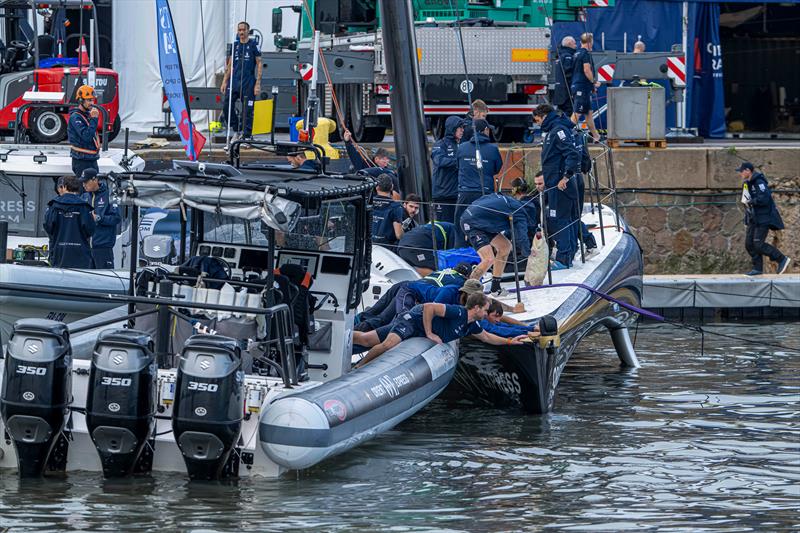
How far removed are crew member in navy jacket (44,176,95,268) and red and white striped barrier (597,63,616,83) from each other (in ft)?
34.1

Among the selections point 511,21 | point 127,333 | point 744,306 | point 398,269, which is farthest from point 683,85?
point 127,333

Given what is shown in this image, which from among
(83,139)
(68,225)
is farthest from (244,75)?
(68,225)

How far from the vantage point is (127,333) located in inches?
356

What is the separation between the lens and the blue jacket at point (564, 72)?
19750 millimetres

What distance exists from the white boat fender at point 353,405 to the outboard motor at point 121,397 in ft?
2.35

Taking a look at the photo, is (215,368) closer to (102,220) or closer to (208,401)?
(208,401)

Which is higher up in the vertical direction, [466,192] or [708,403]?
[466,192]

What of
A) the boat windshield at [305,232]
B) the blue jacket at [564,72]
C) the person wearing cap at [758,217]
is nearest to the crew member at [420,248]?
the boat windshield at [305,232]

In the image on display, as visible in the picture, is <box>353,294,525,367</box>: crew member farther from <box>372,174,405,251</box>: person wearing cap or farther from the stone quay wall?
the stone quay wall

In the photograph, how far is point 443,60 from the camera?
20.1 m

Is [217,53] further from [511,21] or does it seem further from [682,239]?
[682,239]

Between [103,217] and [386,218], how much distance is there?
269cm

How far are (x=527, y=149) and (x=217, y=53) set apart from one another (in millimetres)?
9318

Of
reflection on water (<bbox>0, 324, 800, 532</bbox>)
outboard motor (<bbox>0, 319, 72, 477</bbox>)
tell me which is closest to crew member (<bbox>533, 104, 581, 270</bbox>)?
reflection on water (<bbox>0, 324, 800, 532</bbox>)
